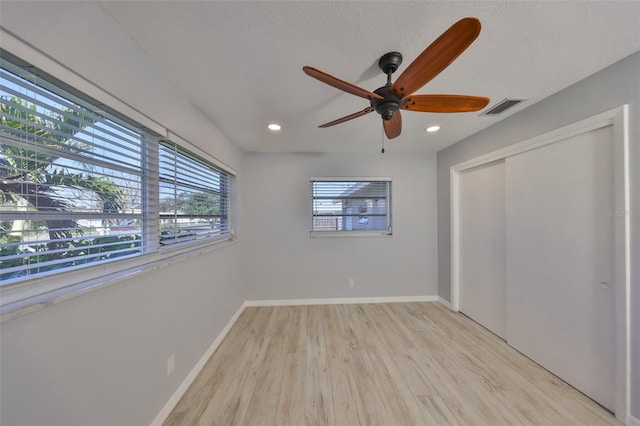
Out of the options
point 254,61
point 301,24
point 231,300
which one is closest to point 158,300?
point 231,300

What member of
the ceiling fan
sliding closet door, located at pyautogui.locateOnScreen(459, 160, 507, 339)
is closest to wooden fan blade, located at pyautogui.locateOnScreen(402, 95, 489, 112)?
the ceiling fan

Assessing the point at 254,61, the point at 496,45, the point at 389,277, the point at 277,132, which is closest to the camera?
the point at 496,45

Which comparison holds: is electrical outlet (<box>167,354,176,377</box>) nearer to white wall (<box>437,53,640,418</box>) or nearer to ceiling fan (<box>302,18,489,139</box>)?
ceiling fan (<box>302,18,489,139</box>)

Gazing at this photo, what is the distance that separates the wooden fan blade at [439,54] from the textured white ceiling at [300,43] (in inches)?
12.0

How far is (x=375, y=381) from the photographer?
1715mm

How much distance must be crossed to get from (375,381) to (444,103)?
6.91 ft

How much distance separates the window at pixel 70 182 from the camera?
0.75m

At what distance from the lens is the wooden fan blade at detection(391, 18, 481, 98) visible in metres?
0.75

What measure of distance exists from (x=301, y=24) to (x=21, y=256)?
1540 millimetres

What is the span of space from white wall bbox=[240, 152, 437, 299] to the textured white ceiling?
148cm

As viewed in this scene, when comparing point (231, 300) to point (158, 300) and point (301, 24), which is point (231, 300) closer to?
point (158, 300)

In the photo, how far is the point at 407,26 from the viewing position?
1091mm

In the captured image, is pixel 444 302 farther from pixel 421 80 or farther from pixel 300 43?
pixel 300 43

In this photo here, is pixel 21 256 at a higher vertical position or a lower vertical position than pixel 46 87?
lower
